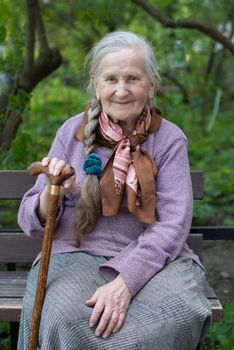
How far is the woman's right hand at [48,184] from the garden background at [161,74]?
2.25 ft

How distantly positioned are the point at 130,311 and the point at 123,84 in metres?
0.97

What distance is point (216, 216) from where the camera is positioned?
6.27m

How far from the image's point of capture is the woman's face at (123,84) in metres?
2.99

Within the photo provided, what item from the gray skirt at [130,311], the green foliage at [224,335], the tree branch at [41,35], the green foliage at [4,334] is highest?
the tree branch at [41,35]

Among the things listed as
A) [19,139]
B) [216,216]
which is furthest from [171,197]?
[216,216]

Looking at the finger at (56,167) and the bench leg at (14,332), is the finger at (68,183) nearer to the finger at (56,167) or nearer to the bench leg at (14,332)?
the finger at (56,167)

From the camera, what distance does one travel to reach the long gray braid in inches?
118

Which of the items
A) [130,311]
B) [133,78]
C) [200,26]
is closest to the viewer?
[130,311]

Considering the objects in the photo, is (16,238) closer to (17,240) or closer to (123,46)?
(17,240)

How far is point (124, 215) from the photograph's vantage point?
9.98 ft

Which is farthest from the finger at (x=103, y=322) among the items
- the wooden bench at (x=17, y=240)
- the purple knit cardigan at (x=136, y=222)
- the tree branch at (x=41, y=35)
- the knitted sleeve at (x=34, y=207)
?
the tree branch at (x=41, y=35)

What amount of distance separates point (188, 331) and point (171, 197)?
22.4 inches

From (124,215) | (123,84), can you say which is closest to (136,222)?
(124,215)

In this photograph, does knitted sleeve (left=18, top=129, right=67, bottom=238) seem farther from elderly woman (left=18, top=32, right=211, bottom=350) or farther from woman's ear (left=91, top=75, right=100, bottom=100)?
woman's ear (left=91, top=75, right=100, bottom=100)
